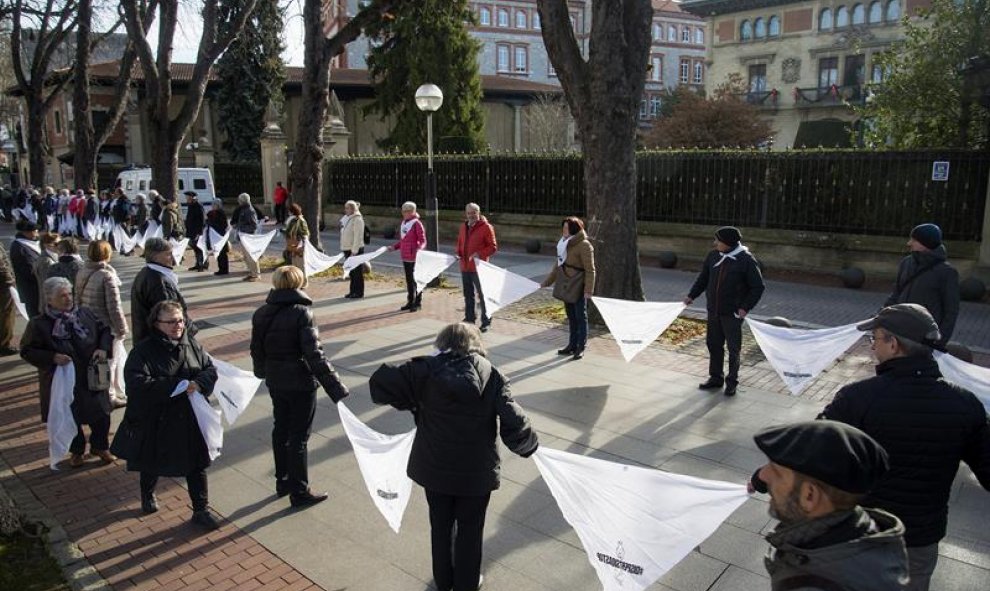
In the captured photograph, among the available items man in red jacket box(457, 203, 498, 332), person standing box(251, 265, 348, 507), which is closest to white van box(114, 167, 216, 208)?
man in red jacket box(457, 203, 498, 332)

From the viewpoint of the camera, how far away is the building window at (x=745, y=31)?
55469mm

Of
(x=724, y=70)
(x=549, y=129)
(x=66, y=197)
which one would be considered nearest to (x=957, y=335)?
(x=66, y=197)

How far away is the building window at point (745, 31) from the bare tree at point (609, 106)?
50.4m

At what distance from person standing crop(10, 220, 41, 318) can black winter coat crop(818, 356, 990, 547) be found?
10432 mm

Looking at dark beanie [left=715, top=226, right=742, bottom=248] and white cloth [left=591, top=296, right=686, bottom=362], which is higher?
dark beanie [left=715, top=226, right=742, bottom=248]

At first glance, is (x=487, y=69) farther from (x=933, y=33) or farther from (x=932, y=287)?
(x=932, y=287)

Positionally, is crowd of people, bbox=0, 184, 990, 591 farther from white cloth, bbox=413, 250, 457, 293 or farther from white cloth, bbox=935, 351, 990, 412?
white cloth, bbox=413, 250, 457, 293

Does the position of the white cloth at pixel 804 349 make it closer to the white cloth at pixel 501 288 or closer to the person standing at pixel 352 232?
the white cloth at pixel 501 288

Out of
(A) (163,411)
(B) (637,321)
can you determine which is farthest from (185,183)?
(A) (163,411)

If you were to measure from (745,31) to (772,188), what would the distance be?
44717 mm

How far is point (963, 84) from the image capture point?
1503 centimetres

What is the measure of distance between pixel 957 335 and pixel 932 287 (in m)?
5.24

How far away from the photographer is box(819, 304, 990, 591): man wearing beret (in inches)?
121

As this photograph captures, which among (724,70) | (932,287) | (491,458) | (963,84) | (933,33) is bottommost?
(491,458)
